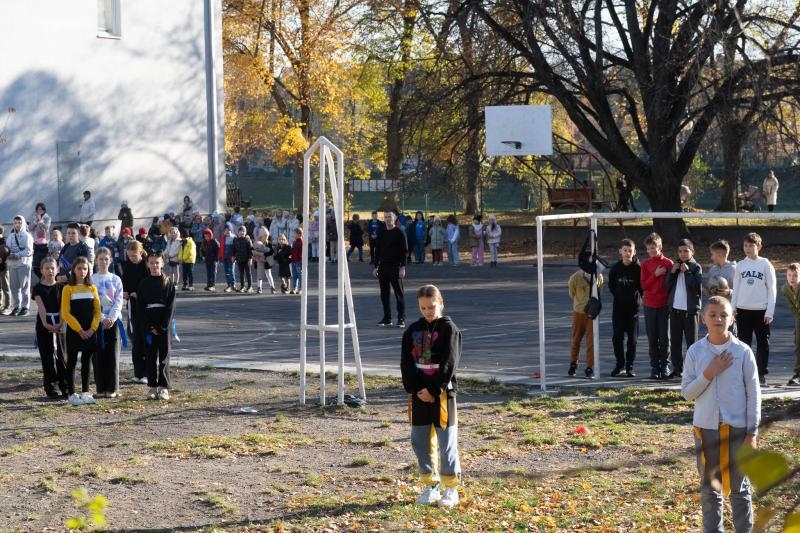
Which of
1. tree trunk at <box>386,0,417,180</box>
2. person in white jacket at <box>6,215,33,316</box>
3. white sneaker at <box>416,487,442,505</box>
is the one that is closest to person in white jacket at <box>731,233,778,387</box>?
white sneaker at <box>416,487,442,505</box>

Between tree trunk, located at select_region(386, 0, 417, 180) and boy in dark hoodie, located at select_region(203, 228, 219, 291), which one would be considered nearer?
boy in dark hoodie, located at select_region(203, 228, 219, 291)

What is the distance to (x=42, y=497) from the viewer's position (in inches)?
361

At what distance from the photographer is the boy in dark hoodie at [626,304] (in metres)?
15.1

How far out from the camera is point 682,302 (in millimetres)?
14664

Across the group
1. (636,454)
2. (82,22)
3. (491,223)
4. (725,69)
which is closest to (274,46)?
(82,22)

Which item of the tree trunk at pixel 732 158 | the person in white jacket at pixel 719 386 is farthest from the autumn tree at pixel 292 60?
the person in white jacket at pixel 719 386

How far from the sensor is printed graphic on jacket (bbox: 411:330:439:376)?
340 inches

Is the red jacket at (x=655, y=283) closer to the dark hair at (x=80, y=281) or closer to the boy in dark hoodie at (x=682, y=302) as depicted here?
the boy in dark hoodie at (x=682, y=302)

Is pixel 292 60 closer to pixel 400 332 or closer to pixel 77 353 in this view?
pixel 400 332

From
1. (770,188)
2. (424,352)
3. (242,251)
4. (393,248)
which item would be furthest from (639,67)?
(424,352)

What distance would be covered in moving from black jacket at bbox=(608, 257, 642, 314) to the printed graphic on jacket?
680 centimetres

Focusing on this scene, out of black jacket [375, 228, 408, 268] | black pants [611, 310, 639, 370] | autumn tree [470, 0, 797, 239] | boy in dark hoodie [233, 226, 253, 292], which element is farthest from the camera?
autumn tree [470, 0, 797, 239]

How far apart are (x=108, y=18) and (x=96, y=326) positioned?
84.3 ft

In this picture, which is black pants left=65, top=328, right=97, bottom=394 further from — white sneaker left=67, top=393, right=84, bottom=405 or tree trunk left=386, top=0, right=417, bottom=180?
tree trunk left=386, top=0, right=417, bottom=180
